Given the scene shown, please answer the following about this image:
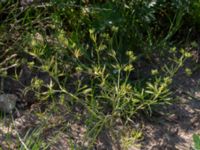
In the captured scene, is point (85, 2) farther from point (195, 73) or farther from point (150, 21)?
point (195, 73)

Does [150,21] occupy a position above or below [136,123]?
above

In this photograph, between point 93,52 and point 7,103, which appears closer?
point 7,103

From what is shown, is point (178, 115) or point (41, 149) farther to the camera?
point (178, 115)

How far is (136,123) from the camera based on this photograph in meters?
2.11

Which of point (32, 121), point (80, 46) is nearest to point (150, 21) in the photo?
point (80, 46)

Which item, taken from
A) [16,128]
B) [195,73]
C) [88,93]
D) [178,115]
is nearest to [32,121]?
[16,128]

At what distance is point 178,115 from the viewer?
2182 millimetres

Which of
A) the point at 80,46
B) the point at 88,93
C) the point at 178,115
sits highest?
the point at 80,46

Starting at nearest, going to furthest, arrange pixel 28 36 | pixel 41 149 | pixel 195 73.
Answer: pixel 41 149 < pixel 28 36 < pixel 195 73

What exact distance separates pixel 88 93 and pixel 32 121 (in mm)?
262

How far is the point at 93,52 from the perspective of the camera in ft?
7.44

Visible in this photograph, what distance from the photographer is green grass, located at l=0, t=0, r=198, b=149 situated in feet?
6.64

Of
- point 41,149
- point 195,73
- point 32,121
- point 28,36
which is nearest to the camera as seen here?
point 41,149

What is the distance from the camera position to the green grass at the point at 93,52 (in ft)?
6.64
